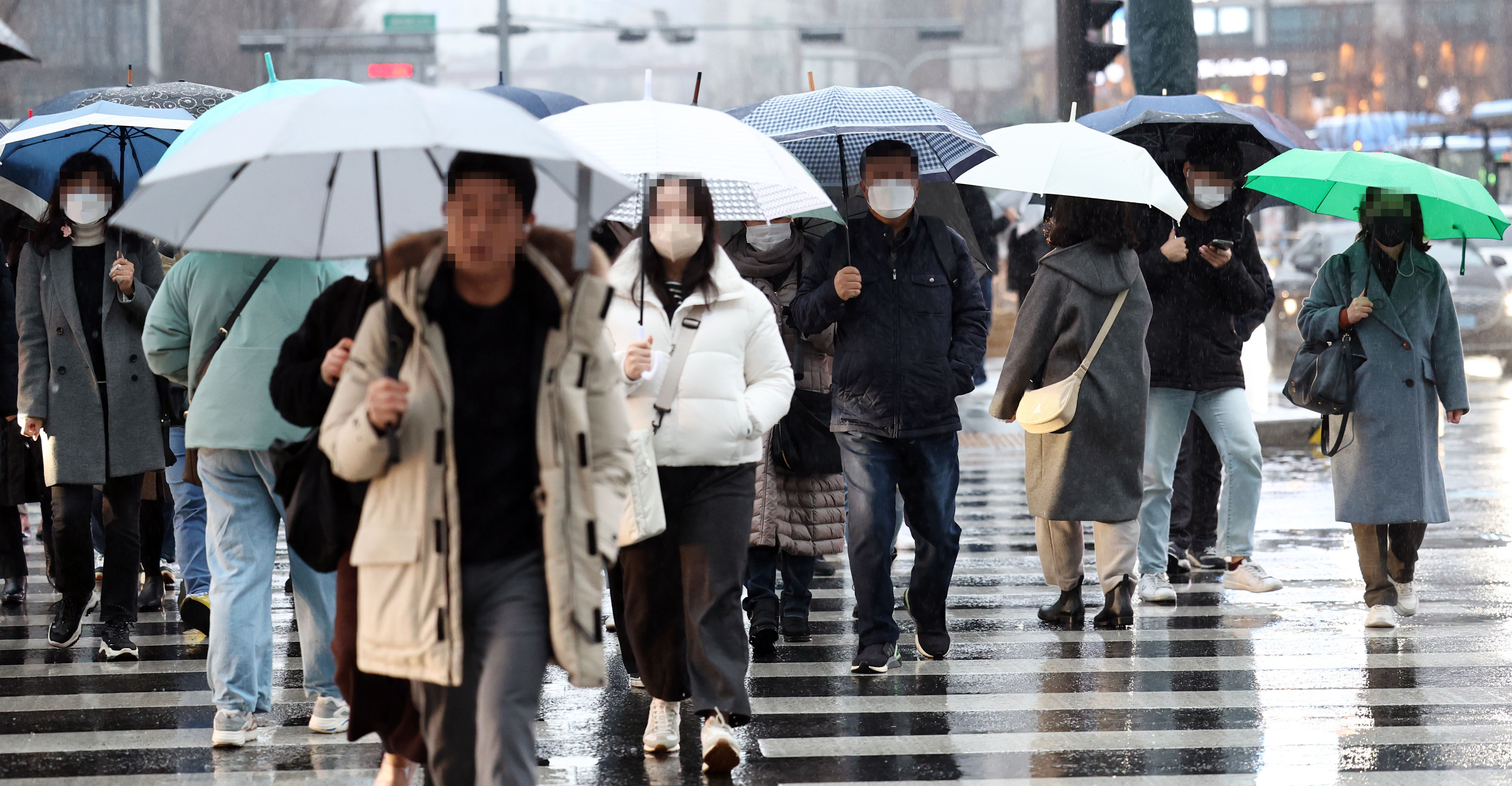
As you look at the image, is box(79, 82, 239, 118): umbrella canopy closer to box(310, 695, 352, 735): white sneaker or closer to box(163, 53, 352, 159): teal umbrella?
box(163, 53, 352, 159): teal umbrella

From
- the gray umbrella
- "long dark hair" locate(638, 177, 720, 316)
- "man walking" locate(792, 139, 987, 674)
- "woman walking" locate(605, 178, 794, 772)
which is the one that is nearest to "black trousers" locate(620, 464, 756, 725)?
"woman walking" locate(605, 178, 794, 772)

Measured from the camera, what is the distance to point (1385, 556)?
7.30 meters

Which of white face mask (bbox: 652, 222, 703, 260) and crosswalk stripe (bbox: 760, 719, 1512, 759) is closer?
white face mask (bbox: 652, 222, 703, 260)

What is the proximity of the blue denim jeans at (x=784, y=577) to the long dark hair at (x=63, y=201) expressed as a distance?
2881mm

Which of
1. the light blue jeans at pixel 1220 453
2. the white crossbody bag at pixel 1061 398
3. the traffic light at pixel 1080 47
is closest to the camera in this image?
the white crossbody bag at pixel 1061 398

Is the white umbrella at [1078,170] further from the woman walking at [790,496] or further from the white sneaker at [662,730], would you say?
the white sneaker at [662,730]

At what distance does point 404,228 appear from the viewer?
4.14 m

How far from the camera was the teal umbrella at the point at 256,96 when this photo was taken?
5.07 metres

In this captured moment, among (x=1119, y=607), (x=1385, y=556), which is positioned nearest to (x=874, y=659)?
(x=1119, y=607)

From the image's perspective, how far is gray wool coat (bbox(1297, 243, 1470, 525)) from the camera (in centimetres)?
Result: 710

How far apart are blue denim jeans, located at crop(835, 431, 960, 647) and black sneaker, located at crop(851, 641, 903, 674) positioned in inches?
0.9

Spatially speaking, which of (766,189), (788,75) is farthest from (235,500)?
(788,75)

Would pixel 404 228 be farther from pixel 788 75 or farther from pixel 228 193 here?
pixel 788 75

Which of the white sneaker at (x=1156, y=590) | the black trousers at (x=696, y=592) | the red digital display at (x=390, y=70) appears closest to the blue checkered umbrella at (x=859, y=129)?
the black trousers at (x=696, y=592)
